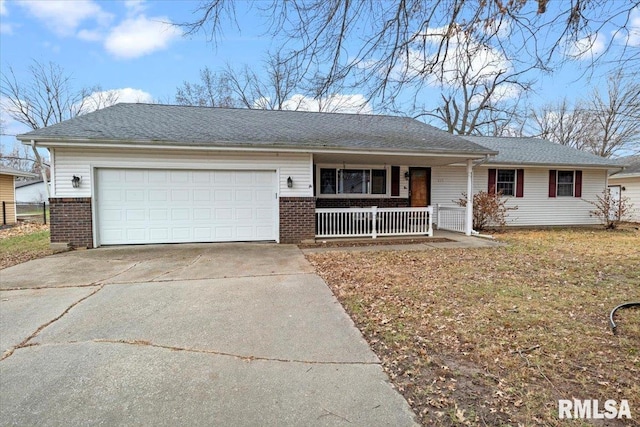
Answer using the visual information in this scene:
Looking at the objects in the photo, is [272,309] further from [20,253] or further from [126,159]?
[20,253]

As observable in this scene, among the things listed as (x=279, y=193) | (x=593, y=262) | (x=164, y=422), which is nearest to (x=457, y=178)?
(x=593, y=262)

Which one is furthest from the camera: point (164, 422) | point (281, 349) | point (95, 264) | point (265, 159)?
point (265, 159)

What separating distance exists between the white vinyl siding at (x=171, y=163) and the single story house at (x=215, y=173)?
0.02m

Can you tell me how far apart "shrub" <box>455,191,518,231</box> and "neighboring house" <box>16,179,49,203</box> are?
49.3 meters

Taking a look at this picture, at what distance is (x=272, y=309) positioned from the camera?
13.3 feet

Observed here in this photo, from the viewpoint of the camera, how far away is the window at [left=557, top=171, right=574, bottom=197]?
44.1 feet

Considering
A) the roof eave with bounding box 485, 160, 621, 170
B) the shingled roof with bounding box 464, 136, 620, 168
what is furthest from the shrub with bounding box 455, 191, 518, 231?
the shingled roof with bounding box 464, 136, 620, 168

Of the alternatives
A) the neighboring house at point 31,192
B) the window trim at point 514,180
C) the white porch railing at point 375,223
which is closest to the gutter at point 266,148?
the white porch railing at point 375,223

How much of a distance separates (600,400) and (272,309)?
3.09 m

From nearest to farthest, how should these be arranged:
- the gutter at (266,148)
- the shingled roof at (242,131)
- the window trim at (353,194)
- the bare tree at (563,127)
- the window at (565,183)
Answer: the gutter at (266,148) → the shingled roof at (242,131) → the window trim at (353,194) → the window at (565,183) → the bare tree at (563,127)

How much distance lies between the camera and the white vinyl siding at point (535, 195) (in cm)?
1263

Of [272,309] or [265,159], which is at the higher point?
[265,159]

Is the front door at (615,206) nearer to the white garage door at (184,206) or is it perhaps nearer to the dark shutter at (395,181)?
the dark shutter at (395,181)

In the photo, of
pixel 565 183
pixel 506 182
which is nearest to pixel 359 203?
pixel 506 182
